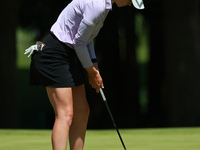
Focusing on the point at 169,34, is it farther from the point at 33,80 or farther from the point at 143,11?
the point at 33,80

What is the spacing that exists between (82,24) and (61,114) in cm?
68

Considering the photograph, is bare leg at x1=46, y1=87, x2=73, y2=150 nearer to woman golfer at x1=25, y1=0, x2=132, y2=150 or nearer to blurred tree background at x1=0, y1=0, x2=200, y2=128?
woman golfer at x1=25, y1=0, x2=132, y2=150

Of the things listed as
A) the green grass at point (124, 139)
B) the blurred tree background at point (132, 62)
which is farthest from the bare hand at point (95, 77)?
the blurred tree background at point (132, 62)

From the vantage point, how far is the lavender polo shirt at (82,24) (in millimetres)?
3580

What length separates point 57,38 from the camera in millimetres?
3818

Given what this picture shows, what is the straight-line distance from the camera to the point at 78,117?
4031 mm

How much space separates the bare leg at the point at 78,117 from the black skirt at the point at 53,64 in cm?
18

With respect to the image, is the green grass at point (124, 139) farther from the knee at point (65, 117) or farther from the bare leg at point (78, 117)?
the knee at point (65, 117)

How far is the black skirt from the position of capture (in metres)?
3.79

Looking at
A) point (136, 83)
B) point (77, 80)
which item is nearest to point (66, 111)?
point (77, 80)

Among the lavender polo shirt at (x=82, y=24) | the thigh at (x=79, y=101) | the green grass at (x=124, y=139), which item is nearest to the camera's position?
the lavender polo shirt at (x=82, y=24)

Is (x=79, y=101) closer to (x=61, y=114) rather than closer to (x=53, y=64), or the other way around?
(x=61, y=114)

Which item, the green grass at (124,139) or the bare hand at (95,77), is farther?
the green grass at (124,139)

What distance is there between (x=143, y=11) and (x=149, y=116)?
3.09 m
